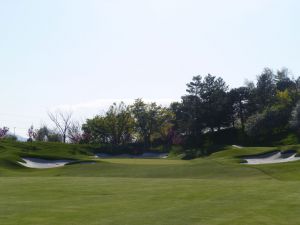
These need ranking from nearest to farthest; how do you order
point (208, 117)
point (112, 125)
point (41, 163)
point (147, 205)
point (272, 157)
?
1. point (147, 205)
2. point (272, 157)
3. point (41, 163)
4. point (208, 117)
5. point (112, 125)

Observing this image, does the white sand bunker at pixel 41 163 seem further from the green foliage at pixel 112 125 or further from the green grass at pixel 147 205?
the green foliage at pixel 112 125

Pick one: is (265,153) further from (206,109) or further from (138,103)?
(138,103)

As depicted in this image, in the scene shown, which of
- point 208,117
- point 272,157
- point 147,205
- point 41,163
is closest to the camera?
point 147,205

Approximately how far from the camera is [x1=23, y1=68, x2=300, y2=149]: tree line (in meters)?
88.6

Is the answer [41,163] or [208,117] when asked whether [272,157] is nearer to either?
[41,163]

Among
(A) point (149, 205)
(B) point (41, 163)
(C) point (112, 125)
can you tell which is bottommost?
(A) point (149, 205)

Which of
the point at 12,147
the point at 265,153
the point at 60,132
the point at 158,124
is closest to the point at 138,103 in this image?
the point at 158,124

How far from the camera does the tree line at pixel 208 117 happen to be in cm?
8856

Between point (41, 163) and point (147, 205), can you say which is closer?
point (147, 205)

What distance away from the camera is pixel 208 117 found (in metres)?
93.6

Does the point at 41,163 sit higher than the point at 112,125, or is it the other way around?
the point at 112,125

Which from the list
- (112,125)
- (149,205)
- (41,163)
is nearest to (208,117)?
(112,125)

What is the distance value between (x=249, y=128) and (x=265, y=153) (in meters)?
34.1

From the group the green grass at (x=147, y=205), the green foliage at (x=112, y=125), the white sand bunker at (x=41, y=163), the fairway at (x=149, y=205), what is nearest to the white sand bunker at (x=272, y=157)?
the white sand bunker at (x=41, y=163)
